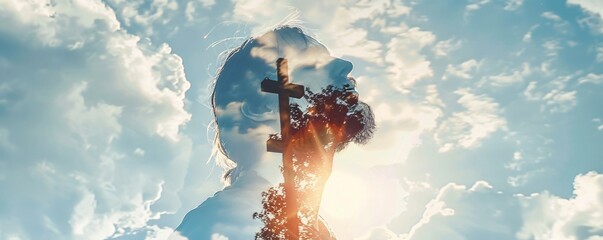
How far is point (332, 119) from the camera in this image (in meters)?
10.7

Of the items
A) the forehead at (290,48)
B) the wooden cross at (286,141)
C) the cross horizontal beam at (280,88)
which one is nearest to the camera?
the wooden cross at (286,141)

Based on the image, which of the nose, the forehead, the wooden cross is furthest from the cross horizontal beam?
the nose

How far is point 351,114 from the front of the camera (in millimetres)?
11211

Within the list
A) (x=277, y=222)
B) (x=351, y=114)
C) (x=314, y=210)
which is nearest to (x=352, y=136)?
(x=351, y=114)

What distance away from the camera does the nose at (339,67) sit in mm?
11737

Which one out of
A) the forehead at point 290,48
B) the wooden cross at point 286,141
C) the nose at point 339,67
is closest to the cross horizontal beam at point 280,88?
the wooden cross at point 286,141

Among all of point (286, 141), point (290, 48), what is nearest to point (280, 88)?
point (286, 141)

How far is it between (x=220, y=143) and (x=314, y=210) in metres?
3.03

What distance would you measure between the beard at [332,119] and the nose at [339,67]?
64 centimetres

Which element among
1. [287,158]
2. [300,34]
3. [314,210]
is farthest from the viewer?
[300,34]

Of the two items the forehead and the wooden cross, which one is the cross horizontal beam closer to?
the wooden cross

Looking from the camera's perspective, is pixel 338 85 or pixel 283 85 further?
pixel 338 85

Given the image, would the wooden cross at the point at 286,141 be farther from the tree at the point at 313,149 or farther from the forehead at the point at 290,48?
the forehead at the point at 290,48

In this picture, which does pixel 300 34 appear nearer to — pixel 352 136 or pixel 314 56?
pixel 314 56
